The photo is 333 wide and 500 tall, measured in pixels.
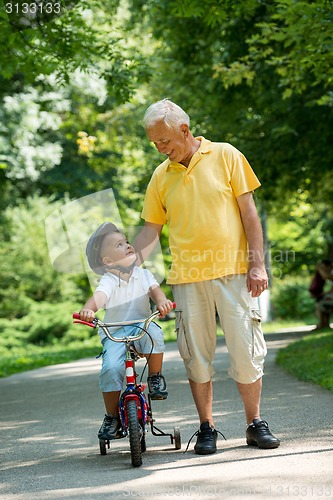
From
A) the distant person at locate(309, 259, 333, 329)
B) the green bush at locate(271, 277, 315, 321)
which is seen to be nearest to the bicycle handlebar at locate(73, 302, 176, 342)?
the distant person at locate(309, 259, 333, 329)

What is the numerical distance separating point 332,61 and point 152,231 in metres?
5.40

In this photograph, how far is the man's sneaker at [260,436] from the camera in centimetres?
627

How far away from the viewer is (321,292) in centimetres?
2088

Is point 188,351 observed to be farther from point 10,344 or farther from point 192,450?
point 10,344

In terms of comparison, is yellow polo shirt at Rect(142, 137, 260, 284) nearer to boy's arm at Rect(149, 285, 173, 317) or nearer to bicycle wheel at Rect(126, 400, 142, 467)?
boy's arm at Rect(149, 285, 173, 317)

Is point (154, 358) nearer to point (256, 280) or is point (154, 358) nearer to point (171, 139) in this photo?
point (256, 280)

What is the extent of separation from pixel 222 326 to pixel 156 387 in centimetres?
59

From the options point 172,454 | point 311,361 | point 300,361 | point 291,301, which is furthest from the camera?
point 291,301

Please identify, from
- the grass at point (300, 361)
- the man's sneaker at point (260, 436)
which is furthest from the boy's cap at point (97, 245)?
the grass at point (300, 361)

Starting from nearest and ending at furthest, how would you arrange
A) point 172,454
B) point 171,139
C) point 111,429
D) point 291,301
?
point 171,139 < point 111,429 < point 172,454 < point 291,301

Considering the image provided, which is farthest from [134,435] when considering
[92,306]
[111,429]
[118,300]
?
[118,300]

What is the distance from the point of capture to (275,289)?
38.3 meters

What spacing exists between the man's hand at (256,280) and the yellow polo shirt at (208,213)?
0.07 m

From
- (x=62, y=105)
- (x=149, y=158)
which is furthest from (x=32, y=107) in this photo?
(x=149, y=158)
